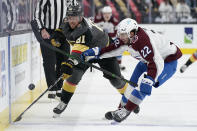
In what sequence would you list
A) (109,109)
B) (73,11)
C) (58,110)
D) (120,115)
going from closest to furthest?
(120,115), (73,11), (58,110), (109,109)

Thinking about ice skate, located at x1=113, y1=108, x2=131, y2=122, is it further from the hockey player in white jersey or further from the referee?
the referee

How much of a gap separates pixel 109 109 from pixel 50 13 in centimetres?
112

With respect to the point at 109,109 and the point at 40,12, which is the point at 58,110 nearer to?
the point at 109,109

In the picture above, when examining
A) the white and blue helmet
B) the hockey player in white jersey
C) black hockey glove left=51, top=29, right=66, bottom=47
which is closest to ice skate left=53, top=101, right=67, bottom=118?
the hockey player in white jersey

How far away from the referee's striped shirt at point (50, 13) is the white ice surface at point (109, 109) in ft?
2.68

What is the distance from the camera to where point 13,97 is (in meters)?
4.08

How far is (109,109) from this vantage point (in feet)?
15.9

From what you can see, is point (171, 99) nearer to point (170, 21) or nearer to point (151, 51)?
point (151, 51)

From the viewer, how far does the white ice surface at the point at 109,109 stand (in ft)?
12.8

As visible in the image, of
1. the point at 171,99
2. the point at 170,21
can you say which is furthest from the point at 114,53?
the point at 170,21

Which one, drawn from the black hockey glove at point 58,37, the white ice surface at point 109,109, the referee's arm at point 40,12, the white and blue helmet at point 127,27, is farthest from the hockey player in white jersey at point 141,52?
the referee's arm at point 40,12

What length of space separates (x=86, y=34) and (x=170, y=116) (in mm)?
1078

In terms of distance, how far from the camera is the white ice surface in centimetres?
392

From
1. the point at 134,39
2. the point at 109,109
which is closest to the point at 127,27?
the point at 134,39
